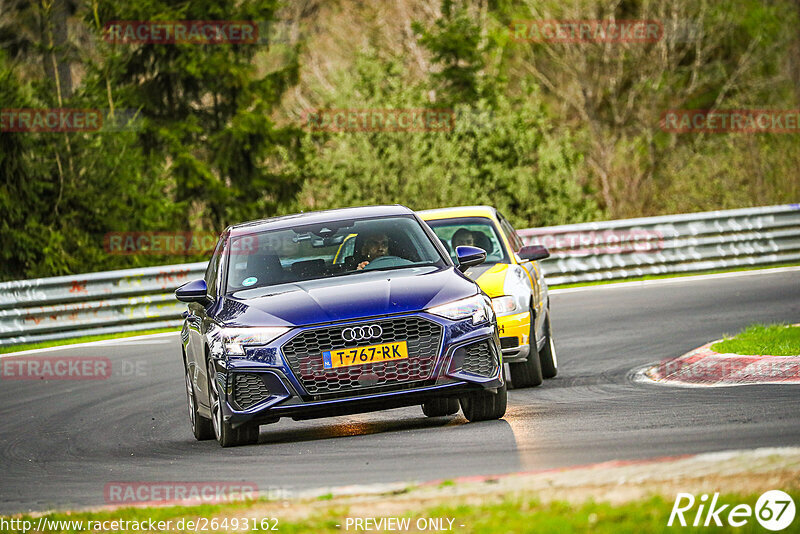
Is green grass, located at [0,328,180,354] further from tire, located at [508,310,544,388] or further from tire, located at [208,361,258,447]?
tire, located at [208,361,258,447]

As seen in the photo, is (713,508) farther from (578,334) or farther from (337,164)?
(337,164)

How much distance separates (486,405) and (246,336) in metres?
1.77

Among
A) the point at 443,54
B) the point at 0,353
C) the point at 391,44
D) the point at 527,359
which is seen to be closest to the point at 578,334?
the point at 527,359

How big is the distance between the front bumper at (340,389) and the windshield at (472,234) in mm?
3850

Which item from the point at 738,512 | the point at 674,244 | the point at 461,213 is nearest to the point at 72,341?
the point at 461,213

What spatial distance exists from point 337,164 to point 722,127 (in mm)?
15399

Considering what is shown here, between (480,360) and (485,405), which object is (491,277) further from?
(480,360)

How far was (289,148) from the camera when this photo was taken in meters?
34.8

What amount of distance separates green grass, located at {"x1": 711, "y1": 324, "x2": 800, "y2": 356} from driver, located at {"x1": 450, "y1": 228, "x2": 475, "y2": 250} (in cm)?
248

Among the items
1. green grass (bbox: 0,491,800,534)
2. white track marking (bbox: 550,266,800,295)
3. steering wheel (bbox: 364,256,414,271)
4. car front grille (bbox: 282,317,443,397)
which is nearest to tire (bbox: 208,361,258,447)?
car front grille (bbox: 282,317,443,397)

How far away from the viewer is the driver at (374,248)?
391 inches

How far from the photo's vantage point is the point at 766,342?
41.3 ft

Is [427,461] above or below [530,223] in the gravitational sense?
above

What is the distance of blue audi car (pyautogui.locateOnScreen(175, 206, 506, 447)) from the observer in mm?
8719
